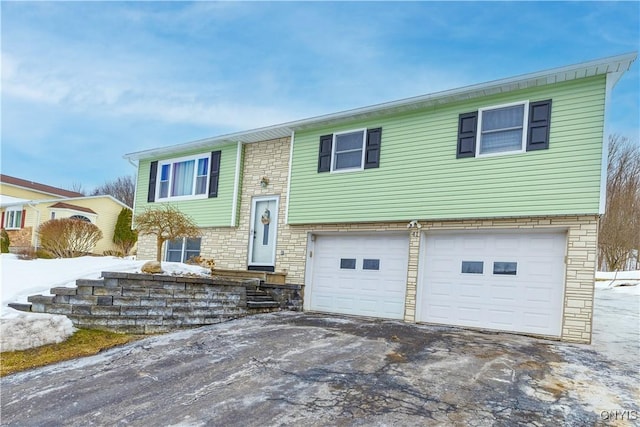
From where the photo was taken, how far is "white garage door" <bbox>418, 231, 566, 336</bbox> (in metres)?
7.66

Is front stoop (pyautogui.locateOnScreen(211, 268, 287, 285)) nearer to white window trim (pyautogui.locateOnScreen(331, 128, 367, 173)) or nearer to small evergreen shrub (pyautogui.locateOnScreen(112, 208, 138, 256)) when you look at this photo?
white window trim (pyautogui.locateOnScreen(331, 128, 367, 173))

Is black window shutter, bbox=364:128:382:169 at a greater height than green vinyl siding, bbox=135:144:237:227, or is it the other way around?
black window shutter, bbox=364:128:382:169

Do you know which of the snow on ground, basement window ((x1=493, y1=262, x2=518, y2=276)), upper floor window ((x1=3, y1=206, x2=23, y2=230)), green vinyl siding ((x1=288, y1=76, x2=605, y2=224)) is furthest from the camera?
upper floor window ((x1=3, y1=206, x2=23, y2=230))

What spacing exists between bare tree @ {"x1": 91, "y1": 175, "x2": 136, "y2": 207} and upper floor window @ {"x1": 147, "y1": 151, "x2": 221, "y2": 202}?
100ft

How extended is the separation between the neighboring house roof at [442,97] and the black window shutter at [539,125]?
417mm

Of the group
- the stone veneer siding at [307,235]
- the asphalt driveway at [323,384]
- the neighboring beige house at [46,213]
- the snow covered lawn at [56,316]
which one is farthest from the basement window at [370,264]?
the neighboring beige house at [46,213]

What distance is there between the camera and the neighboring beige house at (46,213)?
24.1 metres

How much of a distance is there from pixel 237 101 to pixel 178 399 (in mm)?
20459

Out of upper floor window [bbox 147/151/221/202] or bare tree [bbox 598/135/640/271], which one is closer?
upper floor window [bbox 147/151/221/202]

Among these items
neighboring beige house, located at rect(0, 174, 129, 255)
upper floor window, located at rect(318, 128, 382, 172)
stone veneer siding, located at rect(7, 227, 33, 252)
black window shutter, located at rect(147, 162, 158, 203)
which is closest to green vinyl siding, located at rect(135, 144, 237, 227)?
black window shutter, located at rect(147, 162, 158, 203)

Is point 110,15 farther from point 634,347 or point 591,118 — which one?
point 634,347

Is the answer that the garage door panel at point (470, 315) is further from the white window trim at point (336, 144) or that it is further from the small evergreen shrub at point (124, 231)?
the small evergreen shrub at point (124, 231)

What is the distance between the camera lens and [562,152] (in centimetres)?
749

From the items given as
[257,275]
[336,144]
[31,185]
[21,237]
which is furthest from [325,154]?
[31,185]
